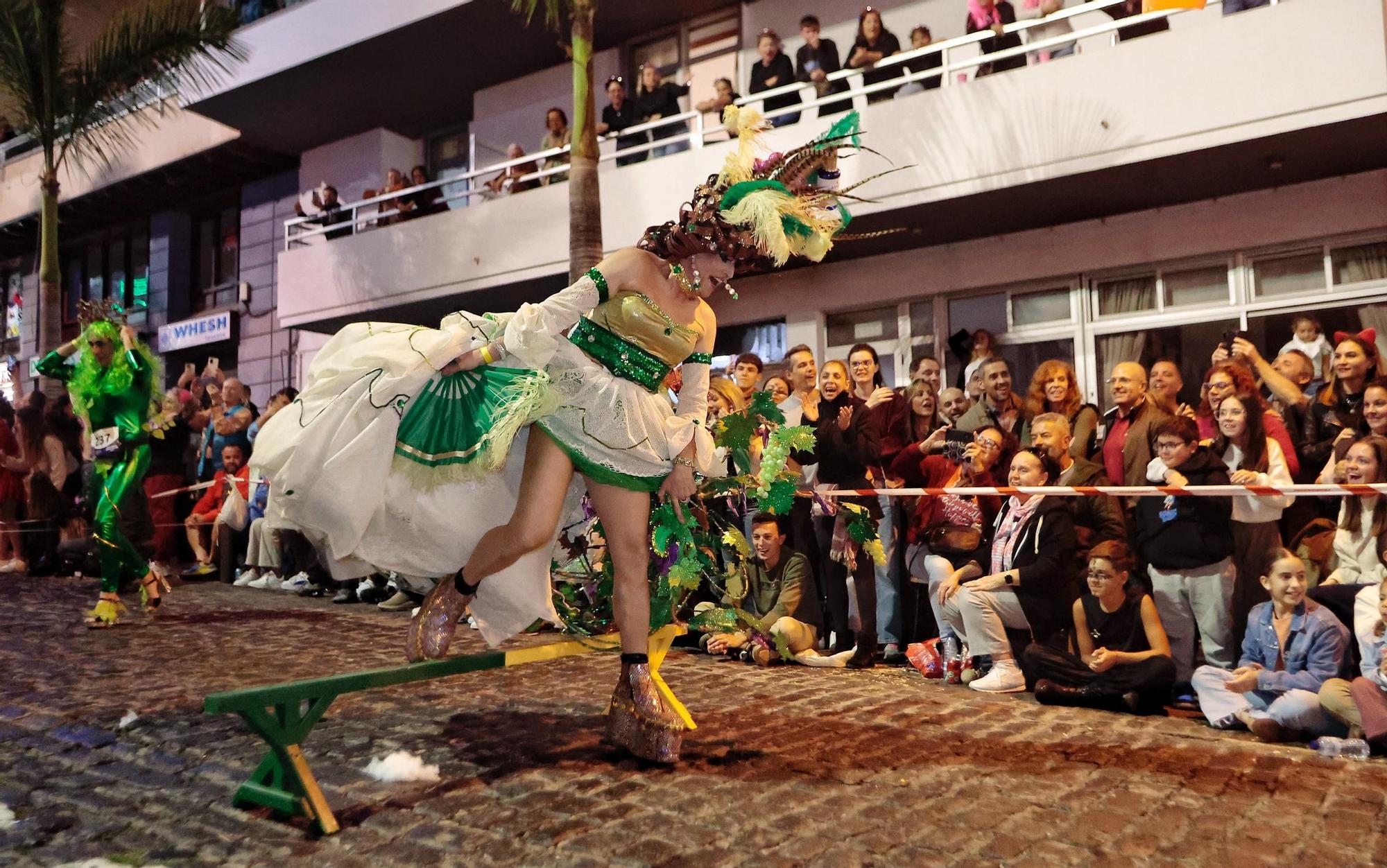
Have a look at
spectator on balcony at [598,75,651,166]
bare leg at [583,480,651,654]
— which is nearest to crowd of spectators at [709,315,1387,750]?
bare leg at [583,480,651,654]

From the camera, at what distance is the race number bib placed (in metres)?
7.18

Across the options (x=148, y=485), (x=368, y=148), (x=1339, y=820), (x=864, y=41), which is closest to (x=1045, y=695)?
(x=1339, y=820)

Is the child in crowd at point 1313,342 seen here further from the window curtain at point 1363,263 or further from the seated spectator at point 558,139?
the seated spectator at point 558,139

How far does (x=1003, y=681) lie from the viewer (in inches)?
213

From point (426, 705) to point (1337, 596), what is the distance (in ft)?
13.5

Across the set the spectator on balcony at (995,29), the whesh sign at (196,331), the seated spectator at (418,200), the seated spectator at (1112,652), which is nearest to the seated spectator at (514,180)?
the seated spectator at (418,200)

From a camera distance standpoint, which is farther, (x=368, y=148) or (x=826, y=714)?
(x=368, y=148)

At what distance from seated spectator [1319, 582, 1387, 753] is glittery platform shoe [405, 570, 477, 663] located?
347cm

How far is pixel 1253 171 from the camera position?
9.31m

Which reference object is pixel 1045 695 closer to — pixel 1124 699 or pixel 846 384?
pixel 1124 699

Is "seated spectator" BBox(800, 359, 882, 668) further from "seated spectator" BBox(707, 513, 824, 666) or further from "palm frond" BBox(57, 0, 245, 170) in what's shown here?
"palm frond" BBox(57, 0, 245, 170)

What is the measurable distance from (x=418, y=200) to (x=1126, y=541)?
37.7ft

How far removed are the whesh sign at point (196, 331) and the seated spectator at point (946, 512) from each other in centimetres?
1523

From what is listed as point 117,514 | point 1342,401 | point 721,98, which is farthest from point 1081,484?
point 721,98
